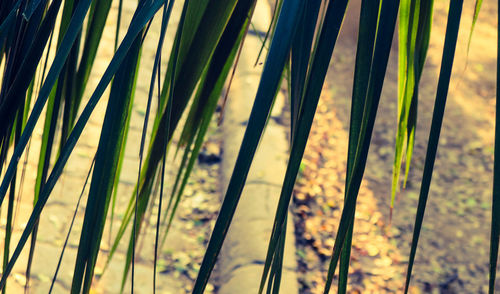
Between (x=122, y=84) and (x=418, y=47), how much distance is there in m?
0.42

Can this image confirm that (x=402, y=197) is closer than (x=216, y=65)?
No

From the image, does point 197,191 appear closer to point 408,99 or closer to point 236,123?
point 236,123

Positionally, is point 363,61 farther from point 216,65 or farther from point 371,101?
point 216,65

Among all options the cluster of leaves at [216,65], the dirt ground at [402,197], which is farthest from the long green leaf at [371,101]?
the dirt ground at [402,197]

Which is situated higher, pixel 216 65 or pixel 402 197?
pixel 216 65

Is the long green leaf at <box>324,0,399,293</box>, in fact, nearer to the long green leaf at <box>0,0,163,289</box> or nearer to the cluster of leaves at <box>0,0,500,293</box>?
the cluster of leaves at <box>0,0,500,293</box>

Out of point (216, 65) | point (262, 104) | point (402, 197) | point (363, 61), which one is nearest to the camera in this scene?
point (262, 104)

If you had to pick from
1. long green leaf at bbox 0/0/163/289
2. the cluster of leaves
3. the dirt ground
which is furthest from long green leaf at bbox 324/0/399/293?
the dirt ground

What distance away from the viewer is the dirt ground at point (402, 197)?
3.13m

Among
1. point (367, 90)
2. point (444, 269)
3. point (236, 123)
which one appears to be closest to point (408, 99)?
point (367, 90)

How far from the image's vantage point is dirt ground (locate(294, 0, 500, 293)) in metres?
3.13

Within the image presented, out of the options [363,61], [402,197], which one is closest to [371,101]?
[363,61]

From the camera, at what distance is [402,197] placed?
3.69 metres

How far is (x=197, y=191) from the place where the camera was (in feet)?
11.2
